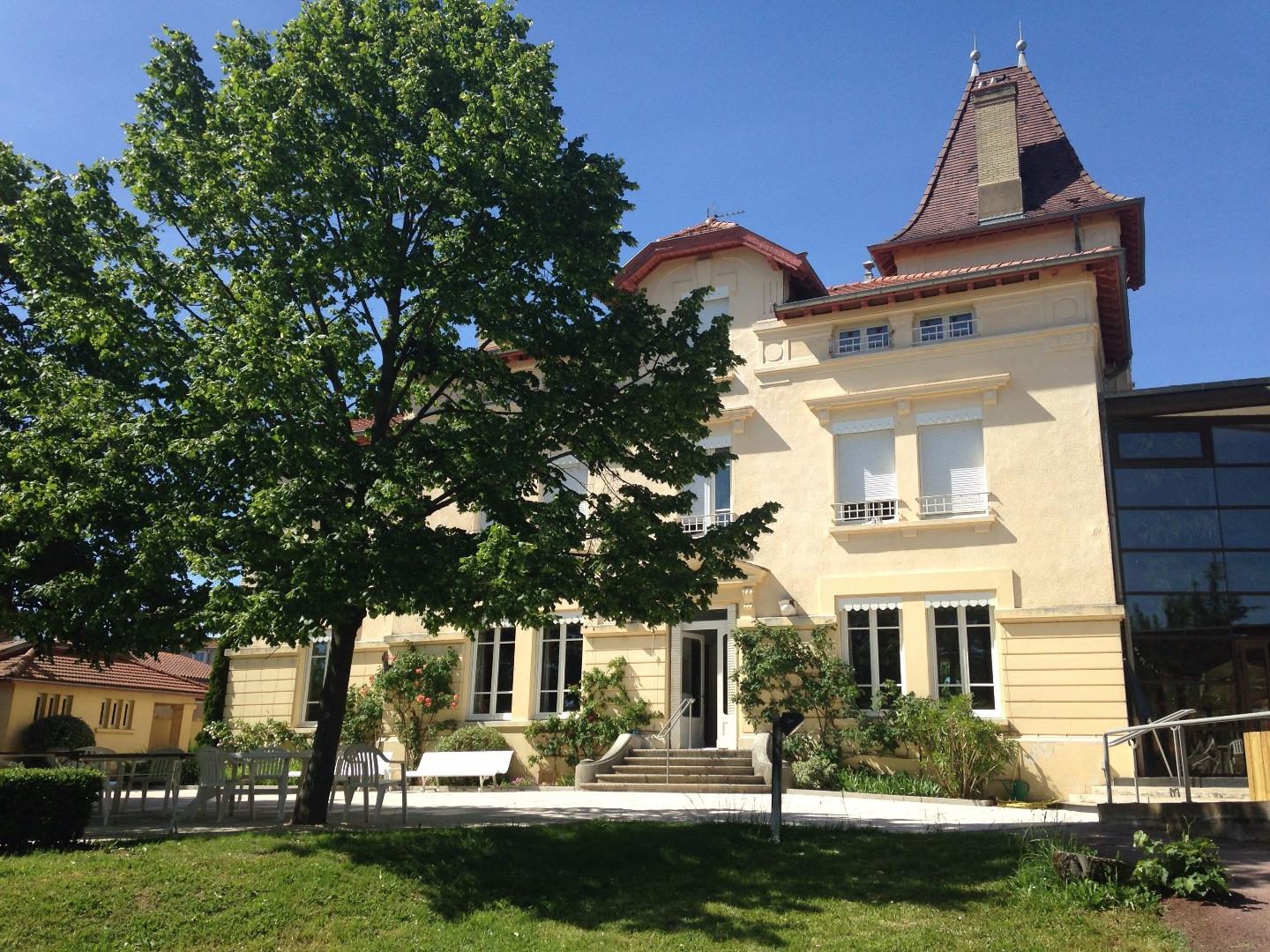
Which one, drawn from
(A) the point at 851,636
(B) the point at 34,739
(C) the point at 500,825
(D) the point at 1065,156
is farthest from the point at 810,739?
(B) the point at 34,739

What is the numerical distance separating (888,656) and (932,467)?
362 cm

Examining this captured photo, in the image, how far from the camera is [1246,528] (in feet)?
57.8

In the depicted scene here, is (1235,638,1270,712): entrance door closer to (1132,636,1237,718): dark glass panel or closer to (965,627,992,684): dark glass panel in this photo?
(1132,636,1237,718): dark glass panel

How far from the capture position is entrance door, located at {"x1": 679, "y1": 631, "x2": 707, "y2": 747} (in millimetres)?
19438

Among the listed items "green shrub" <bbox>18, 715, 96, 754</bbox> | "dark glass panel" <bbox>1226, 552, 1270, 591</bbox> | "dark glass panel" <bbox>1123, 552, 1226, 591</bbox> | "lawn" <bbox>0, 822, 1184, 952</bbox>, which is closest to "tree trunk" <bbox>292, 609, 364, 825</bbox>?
"lawn" <bbox>0, 822, 1184, 952</bbox>

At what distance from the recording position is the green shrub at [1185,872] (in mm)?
6520

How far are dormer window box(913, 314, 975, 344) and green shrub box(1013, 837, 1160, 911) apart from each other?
12.8m

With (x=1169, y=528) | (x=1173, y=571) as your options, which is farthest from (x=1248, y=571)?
(x=1169, y=528)

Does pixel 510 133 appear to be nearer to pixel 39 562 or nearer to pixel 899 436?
pixel 39 562

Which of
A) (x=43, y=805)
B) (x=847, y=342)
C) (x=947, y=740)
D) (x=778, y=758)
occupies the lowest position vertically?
(x=43, y=805)

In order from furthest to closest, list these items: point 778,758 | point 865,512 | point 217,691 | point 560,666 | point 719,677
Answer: point 217,691 → point 560,666 → point 719,677 → point 865,512 → point 778,758

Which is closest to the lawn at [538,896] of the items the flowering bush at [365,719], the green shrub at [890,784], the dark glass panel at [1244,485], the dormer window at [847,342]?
the green shrub at [890,784]

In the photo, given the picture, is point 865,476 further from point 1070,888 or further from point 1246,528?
point 1070,888

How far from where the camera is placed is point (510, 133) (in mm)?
11117
